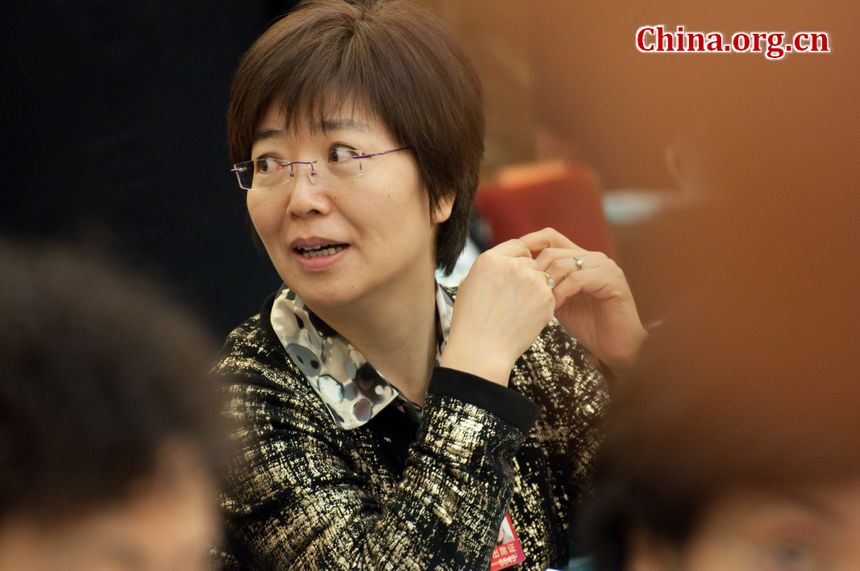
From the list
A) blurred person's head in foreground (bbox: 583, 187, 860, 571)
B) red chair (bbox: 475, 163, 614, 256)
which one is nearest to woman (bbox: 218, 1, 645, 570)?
red chair (bbox: 475, 163, 614, 256)

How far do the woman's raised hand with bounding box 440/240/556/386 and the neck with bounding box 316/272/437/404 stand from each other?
0.12 metres

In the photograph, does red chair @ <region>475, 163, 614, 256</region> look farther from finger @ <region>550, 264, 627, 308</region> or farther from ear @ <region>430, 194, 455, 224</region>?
ear @ <region>430, 194, 455, 224</region>

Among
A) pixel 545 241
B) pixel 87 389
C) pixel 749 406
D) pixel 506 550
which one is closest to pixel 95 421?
pixel 87 389

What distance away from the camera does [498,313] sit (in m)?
1.40

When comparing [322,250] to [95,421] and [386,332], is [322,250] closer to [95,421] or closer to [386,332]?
[386,332]

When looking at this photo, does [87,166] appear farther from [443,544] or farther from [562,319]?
[443,544]

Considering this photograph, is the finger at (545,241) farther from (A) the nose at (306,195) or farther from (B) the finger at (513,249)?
(A) the nose at (306,195)

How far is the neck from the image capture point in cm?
150

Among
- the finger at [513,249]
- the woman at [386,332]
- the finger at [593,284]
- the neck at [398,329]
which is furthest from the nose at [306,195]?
the finger at [593,284]

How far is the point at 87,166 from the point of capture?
2311 mm

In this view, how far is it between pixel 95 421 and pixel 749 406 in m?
0.32

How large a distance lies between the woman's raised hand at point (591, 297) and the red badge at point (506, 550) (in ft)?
1.03

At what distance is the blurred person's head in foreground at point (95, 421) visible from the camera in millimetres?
520

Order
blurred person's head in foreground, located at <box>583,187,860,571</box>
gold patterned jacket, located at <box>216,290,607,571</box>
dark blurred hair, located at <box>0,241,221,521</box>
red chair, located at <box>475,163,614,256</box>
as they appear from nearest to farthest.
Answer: blurred person's head in foreground, located at <box>583,187,860,571</box>
dark blurred hair, located at <box>0,241,221,521</box>
gold patterned jacket, located at <box>216,290,607,571</box>
red chair, located at <box>475,163,614,256</box>
